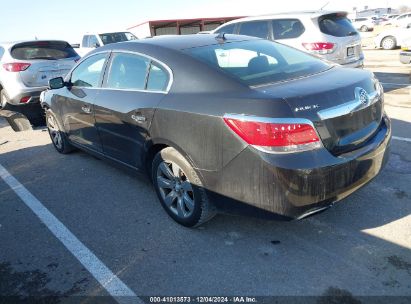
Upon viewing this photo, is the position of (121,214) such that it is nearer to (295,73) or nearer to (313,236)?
(313,236)

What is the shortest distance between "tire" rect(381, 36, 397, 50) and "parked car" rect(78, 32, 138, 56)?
39.2 ft

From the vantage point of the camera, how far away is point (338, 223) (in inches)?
129

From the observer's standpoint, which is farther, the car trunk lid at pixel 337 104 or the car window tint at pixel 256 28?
the car window tint at pixel 256 28

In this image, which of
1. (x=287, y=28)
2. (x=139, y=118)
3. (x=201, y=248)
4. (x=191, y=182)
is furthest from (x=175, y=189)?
(x=287, y=28)

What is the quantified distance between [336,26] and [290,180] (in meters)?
6.14

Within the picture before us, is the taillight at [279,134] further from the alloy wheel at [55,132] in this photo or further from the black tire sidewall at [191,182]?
the alloy wheel at [55,132]

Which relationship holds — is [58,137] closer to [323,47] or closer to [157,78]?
[157,78]

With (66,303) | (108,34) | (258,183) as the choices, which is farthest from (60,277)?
(108,34)

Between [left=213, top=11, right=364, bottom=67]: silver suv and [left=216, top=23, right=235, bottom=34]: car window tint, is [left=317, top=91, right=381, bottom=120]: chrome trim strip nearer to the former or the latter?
[left=213, top=11, right=364, bottom=67]: silver suv

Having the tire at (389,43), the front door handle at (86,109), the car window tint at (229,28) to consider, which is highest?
the car window tint at (229,28)

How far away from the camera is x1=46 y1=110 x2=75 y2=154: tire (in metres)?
5.47

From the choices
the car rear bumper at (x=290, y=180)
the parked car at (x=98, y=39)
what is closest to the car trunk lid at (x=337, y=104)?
the car rear bumper at (x=290, y=180)

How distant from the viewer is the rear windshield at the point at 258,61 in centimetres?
307

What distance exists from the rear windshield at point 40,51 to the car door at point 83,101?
3.12 metres
